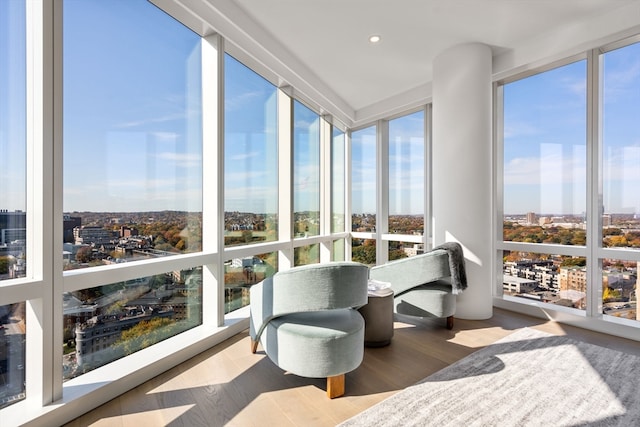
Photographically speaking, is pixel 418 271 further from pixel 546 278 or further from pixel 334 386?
pixel 546 278

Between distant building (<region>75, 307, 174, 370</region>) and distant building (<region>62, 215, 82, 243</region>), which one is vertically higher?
distant building (<region>62, 215, 82, 243</region>)

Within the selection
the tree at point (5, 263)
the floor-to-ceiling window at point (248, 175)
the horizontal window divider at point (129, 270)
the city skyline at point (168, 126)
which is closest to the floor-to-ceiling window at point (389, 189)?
the city skyline at point (168, 126)

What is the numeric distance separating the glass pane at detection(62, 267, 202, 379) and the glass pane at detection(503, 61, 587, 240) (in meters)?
4.06

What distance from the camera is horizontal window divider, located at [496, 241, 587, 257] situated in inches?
141

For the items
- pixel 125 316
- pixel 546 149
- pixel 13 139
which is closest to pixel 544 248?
pixel 546 149

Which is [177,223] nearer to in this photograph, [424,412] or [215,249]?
[215,249]

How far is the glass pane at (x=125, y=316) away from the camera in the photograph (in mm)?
2072

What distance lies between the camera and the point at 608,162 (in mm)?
3393

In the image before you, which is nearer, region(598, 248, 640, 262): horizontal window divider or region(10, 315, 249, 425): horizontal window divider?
region(10, 315, 249, 425): horizontal window divider

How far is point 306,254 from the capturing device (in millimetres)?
5102

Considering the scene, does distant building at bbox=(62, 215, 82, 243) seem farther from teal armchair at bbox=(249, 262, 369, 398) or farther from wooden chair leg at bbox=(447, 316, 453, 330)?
wooden chair leg at bbox=(447, 316, 453, 330)

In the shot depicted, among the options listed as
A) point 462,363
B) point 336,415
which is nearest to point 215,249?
point 336,415

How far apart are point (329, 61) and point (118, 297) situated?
3.60 m

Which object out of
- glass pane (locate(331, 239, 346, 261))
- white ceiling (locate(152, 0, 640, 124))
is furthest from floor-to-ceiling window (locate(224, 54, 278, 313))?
glass pane (locate(331, 239, 346, 261))
